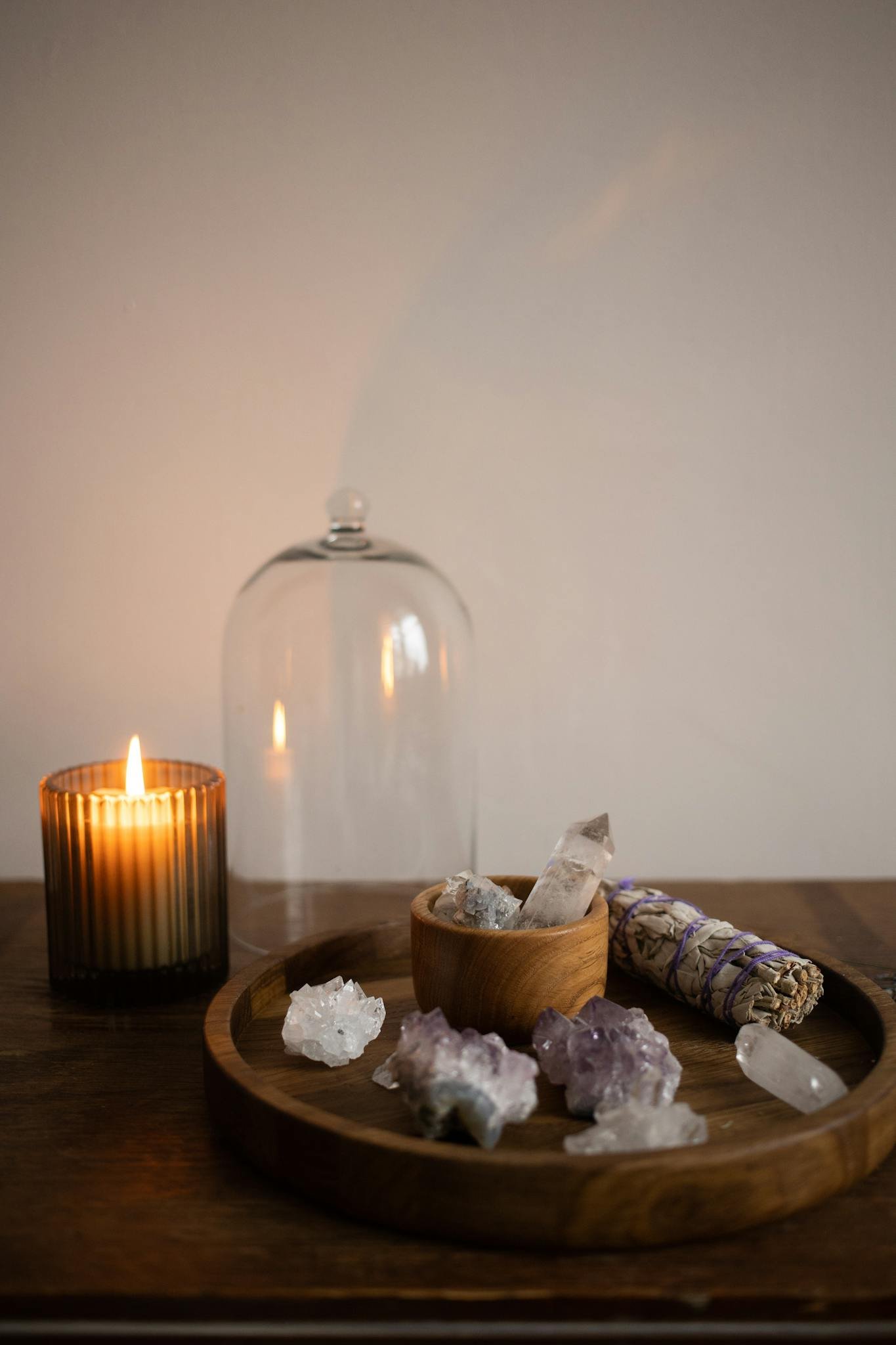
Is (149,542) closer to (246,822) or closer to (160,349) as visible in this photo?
(160,349)

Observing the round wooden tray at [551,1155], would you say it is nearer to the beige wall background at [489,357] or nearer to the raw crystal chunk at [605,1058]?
the raw crystal chunk at [605,1058]

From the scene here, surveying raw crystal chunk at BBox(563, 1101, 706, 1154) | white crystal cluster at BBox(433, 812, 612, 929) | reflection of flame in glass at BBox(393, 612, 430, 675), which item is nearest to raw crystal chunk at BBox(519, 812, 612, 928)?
white crystal cluster at BBox(433, 812, 612, 929)

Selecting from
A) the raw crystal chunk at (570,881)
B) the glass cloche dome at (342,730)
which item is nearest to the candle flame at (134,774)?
the glass cloche dome at (342,730)

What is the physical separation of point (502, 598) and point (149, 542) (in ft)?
1.09

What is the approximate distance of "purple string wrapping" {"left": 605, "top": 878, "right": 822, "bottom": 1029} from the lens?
1.90ft

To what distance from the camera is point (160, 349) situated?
3.33 ft

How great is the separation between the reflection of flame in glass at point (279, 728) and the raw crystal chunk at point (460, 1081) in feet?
1.46

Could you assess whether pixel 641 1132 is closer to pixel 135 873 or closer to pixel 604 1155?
pixel 604 1155

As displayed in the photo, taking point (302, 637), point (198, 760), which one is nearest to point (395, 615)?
point (302, 637)

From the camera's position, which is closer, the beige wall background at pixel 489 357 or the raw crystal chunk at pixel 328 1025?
the raw crystal chunk at pixel 328 1025

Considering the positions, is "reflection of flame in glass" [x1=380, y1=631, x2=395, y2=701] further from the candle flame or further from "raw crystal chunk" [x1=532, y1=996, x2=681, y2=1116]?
"raw crystal chunk" [x1=532, y1=996, x2=681, y2=1116]

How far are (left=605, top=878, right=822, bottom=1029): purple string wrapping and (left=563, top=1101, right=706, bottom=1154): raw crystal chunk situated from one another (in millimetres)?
134

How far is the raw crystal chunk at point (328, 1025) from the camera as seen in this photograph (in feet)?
1.81

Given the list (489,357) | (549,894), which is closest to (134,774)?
(549,894)
